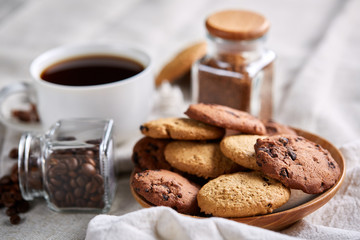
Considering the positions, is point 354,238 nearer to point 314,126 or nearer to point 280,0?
point 314,126

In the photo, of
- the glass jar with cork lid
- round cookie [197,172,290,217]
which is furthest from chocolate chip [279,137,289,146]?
the glass jar with cork lid

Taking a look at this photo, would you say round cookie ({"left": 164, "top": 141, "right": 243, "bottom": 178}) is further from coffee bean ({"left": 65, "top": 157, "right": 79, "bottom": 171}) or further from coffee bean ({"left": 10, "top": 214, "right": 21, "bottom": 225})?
coffee bean ({"left": 10, "top": 214, "right": 21, "bottom": 225})

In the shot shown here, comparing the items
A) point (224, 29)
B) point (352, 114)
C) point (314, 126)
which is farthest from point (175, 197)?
point (352, 114)

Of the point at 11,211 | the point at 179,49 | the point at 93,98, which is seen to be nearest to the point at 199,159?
the point at 93,98

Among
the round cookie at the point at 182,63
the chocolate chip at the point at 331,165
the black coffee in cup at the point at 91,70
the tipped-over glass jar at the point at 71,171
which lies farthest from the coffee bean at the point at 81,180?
the round cookie at the point at 182,63

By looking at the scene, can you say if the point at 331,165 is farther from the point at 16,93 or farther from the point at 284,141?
the point at 16,93
